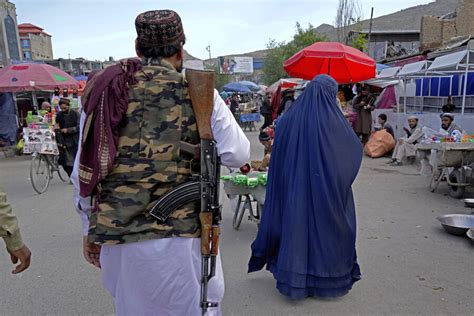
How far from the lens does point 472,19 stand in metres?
17.9

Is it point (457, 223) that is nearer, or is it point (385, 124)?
point (457, 223)

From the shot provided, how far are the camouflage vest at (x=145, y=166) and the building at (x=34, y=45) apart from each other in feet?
119

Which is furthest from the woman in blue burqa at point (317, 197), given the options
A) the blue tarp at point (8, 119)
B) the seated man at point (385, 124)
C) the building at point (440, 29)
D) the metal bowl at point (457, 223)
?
the building at point (440, 29)

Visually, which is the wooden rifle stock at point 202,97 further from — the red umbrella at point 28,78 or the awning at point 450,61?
the red umbrella at point 28,78

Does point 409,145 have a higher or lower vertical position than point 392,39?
lower

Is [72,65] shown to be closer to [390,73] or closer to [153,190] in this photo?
[390,73]

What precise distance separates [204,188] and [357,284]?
7.18ft

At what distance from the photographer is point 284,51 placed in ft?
115

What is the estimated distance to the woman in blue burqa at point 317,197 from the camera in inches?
112

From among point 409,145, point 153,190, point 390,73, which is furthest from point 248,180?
point 390,73

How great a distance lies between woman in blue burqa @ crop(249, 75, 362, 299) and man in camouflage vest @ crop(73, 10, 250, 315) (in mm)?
1340

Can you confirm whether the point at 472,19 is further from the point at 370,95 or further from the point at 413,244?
the point at 413,244

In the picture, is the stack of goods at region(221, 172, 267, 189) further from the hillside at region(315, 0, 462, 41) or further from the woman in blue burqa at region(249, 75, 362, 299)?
the hillside at region(315, 0, 462, 41)

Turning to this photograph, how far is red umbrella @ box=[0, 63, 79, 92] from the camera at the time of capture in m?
9.47
